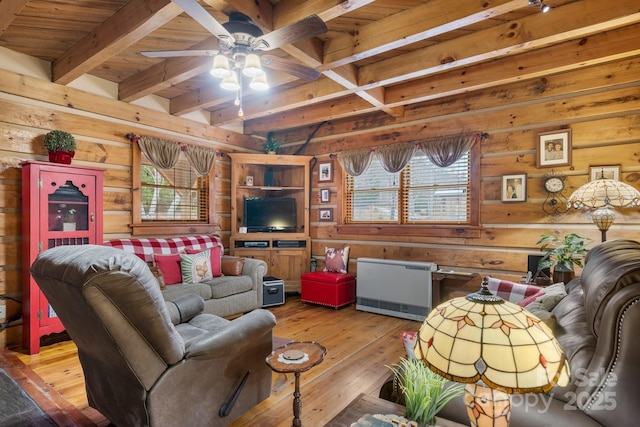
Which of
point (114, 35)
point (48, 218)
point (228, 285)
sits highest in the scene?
point (114, 35)

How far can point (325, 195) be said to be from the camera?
530cm

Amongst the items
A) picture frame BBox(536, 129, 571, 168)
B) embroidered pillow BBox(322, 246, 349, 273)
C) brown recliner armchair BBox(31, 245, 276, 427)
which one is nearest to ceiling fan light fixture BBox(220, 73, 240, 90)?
brown recliner armchair BBox(31, 245, 276, 427)

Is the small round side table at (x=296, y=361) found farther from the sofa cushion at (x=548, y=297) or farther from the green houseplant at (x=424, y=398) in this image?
the sofa cushion at (x=548, y=297)

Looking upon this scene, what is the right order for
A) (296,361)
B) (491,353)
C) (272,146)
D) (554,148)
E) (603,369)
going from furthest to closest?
(272,146)
(554,148)
(296,361)
(603,369)
(491,353)

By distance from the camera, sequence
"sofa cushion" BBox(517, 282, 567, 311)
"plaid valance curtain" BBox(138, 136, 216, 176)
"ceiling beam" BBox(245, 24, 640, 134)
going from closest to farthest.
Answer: "sofa cushion" BBox(517, 282, 567, 311), "ceiling beam" BBox(245, 24, 640, 134), "plaid valance curtain" BBox(138, 136, 216, 176)

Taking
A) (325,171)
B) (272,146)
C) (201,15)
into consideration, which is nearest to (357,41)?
(201,15)

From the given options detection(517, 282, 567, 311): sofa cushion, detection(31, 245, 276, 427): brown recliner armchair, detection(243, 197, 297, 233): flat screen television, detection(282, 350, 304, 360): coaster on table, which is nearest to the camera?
detection(31, 245, 276, 427): brown recliner armchair

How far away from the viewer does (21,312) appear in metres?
3.25

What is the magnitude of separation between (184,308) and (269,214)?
2.85 metres

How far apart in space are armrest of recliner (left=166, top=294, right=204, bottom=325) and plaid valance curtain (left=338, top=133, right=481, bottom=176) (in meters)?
3.02

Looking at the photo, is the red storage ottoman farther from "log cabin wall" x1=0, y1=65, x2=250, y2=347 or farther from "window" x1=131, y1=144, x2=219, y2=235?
"log cabin wall" x1=0, y1=65, x2=250, y2=347

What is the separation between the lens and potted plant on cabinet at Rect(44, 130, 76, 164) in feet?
10.6

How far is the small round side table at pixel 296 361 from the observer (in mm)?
1731

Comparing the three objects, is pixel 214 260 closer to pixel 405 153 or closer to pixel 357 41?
pixel 405 153
